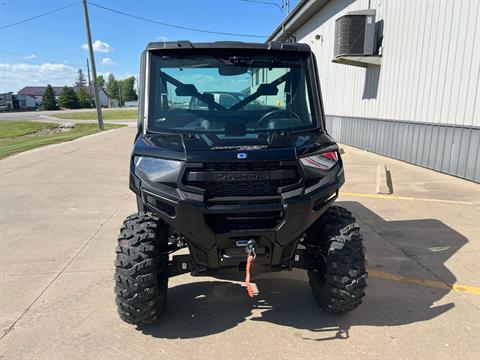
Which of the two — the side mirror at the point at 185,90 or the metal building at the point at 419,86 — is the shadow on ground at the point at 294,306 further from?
the metal building at the point at 419,86

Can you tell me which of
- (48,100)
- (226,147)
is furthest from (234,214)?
(48,100)

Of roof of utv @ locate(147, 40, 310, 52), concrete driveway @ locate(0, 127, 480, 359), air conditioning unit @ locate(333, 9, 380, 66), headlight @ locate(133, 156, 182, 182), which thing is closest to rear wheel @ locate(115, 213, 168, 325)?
concrete driveway @ locate(0, 127, 480, 359)

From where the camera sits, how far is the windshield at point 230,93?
131 inches

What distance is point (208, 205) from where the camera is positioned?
281 cm

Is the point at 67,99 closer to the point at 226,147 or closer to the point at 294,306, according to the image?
the point at 294,306

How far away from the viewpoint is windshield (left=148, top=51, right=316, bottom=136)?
3.32 metres

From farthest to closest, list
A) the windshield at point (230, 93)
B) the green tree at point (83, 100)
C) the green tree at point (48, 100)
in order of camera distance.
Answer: the green tree at point (83, 100) → the green tree at point (48, 100) → the windshield at point (230, 93)

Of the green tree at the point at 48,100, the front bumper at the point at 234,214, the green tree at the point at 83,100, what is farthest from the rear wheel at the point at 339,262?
the green tree at the point at 83,100

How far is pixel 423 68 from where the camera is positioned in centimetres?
1066

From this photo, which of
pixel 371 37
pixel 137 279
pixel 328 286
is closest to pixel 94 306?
pixel 137 279

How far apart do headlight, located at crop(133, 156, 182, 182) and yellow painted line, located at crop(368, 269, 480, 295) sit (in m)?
2.62

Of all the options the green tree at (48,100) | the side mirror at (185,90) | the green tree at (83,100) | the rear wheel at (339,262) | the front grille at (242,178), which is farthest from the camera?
the green tree at (83,100)

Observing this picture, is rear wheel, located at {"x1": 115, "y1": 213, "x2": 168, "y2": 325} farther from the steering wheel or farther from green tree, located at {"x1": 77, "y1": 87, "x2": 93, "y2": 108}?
green tree, located at {"x1": 77, "y1": 87, "x2": 93, "y2": 108}

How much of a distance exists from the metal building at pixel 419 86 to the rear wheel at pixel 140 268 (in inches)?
312
